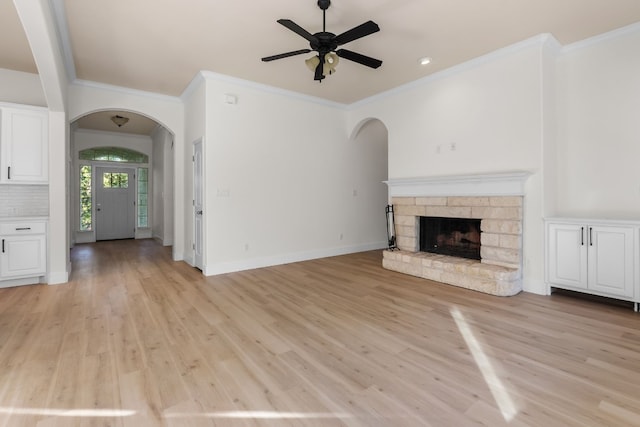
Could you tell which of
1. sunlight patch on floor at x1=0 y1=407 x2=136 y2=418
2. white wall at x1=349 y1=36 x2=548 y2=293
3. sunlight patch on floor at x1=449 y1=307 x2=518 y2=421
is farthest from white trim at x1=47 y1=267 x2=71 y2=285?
white wall at x1=349 y1=36 x2=548 y2=293

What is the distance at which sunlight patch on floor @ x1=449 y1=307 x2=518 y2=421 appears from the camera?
5.59 feet

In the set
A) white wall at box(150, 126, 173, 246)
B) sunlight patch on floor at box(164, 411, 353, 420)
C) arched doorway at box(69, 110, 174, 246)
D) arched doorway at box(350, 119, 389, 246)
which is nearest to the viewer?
sunlight patch on floor at box(164, 411, 353, 420)

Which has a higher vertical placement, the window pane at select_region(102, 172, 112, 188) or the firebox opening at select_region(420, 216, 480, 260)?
the window pane at select_region(102, 172, 112, 188)

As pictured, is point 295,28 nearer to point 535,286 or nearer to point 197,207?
point 197,207

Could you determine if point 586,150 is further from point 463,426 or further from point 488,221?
point 463,426

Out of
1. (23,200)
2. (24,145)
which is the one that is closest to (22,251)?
(23,200)

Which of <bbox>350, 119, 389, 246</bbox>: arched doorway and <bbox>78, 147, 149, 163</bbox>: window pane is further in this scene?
<bbox>78, 147, 149, 163</bbox>: window pane

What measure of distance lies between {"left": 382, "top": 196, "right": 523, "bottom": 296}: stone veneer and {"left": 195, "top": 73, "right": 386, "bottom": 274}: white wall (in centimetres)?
180

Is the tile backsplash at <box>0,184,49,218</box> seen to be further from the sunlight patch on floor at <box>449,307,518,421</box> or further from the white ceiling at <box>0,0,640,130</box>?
the sunlight patch on floor at <box>449,307,518,421</box>

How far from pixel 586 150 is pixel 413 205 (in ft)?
7.24

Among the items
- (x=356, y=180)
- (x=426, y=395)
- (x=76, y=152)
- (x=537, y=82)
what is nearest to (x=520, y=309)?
(x=426, y=395)

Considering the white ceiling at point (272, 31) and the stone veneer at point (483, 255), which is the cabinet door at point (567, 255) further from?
the white ceiling at point (272, 31)

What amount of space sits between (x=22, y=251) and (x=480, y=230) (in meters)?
6.17

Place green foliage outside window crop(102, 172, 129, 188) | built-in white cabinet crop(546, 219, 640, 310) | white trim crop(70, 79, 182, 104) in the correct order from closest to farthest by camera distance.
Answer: built-in white cabinet crop(546, 219, 640, 310), white trim crop(70, 79, 182, 104), green foliage outside window crop(102, 172, 129, 188)
